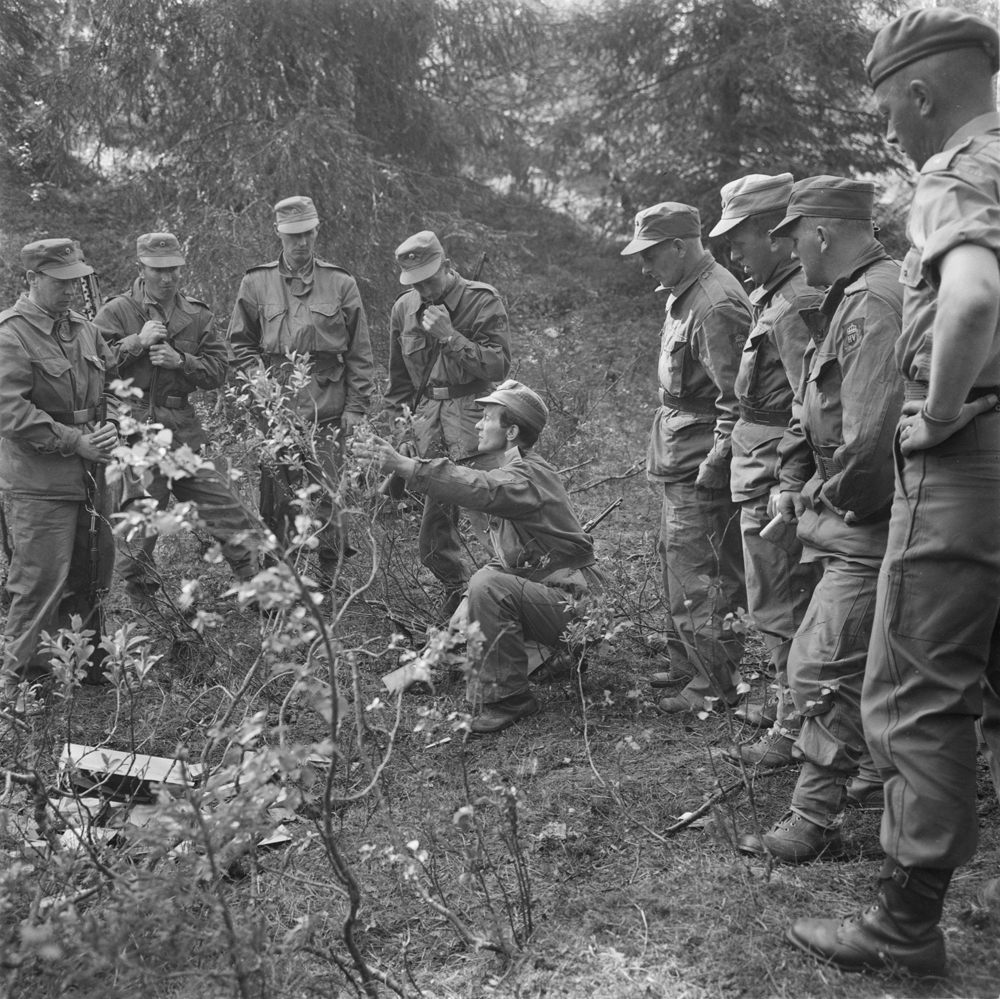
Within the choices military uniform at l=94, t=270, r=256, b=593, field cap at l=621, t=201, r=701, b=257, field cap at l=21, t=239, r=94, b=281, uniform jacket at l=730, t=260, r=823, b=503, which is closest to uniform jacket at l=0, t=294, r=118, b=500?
field cap at l=21, t=239, r=94, b=281

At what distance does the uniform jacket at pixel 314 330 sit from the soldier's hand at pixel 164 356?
1.66 ft

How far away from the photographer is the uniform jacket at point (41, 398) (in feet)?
17.2

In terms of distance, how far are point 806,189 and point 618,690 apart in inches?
103

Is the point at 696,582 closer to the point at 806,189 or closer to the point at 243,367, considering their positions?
the point at 806,189

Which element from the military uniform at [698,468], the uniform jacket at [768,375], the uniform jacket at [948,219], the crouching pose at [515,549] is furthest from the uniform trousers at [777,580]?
the uniform jacket at [948,219]

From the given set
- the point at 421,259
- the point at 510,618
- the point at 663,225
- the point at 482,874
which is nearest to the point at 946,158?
the point at 663,225

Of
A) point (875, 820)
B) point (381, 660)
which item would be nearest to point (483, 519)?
point (381, 660)

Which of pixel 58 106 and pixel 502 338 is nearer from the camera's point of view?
pixel 502 338

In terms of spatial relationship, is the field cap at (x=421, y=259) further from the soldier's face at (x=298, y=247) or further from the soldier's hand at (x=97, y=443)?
the soldier's hand at (x=97, y=443)

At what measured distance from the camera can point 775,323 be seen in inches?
159

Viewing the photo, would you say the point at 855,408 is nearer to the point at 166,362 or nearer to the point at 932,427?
the point at 932,427

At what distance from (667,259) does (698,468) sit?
101cm

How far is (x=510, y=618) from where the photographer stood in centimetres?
473

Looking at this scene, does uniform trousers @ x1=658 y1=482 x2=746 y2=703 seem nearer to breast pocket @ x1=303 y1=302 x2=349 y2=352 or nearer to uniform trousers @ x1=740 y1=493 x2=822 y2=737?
uniform trousers @ x1=740 y1=493 x2=822 y2=737
